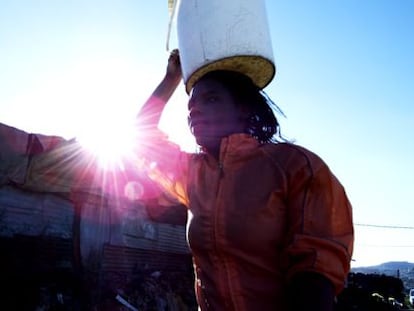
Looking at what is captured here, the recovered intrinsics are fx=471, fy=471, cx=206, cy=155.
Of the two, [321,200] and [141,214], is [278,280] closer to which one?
[321,200]

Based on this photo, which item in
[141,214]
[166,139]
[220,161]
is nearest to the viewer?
[220,161]

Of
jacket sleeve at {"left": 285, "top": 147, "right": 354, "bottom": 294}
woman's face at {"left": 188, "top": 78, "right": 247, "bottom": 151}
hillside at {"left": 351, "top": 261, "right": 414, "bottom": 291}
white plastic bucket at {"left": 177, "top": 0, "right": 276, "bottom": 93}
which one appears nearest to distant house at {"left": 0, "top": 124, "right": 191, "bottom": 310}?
white plastic bucket at {"left": 177, "top": 0, "right": 276, "bottom": 93}

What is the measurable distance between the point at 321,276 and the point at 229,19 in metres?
1.10

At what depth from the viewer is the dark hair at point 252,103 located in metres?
1.68

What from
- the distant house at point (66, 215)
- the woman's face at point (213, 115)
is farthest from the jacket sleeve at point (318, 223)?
the distant house at point (66, 215)

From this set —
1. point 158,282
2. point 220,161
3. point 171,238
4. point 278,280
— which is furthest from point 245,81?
point 171,238

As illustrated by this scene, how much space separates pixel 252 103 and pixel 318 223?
659 millimetres

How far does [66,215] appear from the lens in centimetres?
848

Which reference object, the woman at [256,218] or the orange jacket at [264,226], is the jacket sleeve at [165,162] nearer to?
the woman at [256,218]

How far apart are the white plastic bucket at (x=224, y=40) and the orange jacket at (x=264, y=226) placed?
A: 43 cm

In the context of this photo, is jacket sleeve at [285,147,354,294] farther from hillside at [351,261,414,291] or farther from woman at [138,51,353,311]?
hillside at [351,261,414,291]

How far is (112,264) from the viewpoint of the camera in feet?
30.9

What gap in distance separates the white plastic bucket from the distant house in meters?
3.15

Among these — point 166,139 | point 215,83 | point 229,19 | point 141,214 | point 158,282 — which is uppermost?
point 229,19
